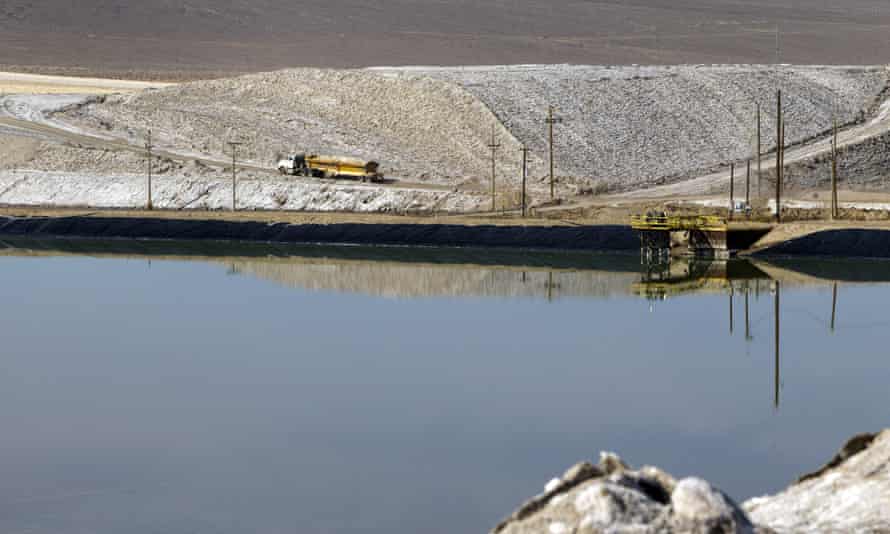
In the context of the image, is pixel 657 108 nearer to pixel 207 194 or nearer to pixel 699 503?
pixel 207 194

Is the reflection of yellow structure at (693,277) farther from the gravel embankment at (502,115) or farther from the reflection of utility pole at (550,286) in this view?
the gravel embankment at (502,115)

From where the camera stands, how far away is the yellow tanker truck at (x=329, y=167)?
6938cm

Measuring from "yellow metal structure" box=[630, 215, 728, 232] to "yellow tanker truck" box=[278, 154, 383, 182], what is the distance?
51.6ft

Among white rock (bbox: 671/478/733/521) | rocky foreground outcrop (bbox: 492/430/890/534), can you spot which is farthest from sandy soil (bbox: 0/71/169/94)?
white rock (bbox: 671/478/733/521)

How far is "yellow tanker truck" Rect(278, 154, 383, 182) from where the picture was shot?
228 feet

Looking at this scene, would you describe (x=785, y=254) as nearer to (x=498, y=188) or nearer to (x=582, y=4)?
(x=498, y=188)

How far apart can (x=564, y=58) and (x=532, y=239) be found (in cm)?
7175

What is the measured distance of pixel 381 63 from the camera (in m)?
130

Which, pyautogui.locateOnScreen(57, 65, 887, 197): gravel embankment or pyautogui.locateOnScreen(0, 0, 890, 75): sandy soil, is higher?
pyautogui.locateOnScreen(0, 0, 890, 75): sandy soil

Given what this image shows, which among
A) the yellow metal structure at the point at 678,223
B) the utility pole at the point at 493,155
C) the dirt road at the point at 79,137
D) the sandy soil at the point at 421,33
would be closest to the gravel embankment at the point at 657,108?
the utility pole at the point at 493,155

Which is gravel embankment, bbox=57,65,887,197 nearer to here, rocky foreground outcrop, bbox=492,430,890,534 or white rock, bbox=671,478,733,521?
rocky foreground outcrop, bbox=492,430,890,534

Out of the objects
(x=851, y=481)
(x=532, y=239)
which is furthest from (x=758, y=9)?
(x=851, y=481)

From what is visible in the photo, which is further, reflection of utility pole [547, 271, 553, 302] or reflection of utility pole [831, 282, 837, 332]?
reflection of utility pole [547, 271, 553, 302]

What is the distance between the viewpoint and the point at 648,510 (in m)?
11.0
